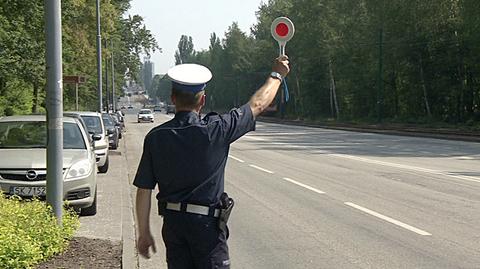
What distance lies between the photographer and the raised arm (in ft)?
12.9

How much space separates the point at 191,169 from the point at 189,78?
0.50 m

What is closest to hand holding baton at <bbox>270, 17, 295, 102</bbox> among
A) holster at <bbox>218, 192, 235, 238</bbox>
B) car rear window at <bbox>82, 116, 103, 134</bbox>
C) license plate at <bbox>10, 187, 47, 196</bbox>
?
holster at <bbox>218, 192, 235, 238</bbox>

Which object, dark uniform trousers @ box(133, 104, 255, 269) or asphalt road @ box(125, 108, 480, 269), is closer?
dark uniform trousers @ box(133, 104, 255, 269)

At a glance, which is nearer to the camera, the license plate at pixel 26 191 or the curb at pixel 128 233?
the curb at pixel 128 233

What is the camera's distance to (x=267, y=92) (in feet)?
13.1

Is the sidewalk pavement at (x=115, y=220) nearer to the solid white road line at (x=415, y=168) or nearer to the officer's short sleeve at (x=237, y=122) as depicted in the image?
the officer's short sleeve at (x=237, y=122)

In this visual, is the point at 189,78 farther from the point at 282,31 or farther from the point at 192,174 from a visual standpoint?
the point at 282,31

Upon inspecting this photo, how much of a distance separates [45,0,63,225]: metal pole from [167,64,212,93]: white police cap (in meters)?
4.15

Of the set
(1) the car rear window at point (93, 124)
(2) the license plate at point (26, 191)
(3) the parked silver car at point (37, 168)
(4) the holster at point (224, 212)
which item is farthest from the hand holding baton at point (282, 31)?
(1) the car rear window at point (93, 124)

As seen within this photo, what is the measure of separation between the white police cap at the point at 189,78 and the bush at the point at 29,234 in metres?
2.84

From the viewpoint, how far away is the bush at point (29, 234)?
5895mm

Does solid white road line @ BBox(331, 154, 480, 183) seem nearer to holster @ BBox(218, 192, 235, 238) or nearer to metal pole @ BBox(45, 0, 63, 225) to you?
metal pole @ BBox(45, 0, 63, 225)

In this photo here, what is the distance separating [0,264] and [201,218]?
2663 millimetres

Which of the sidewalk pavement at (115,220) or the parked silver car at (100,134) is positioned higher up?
the parked silver car at (100,134)
